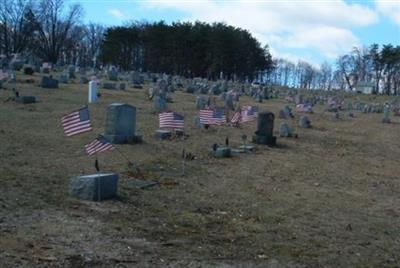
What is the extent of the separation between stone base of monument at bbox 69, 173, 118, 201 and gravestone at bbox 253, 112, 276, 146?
10.1 meters

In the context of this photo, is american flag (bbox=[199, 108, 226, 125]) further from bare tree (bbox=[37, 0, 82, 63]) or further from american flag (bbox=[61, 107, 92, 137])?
bare tree (bbox=[37, 0, 82, 63])

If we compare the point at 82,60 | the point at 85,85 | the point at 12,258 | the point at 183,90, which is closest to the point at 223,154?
the point at 12,258

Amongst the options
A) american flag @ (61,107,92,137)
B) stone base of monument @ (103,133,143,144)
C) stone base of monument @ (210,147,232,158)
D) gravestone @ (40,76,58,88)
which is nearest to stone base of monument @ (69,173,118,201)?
american flag @ (61,107,92,137)

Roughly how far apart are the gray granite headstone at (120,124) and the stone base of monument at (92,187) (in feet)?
20.2

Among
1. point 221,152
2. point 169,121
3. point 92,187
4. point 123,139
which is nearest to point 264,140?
point 221,152

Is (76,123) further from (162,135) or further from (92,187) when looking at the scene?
(162,135)

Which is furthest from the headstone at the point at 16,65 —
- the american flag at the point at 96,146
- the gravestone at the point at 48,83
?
the american flag at the point at 96,146

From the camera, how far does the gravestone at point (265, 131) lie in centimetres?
1875

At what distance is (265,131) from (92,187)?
1063 cm

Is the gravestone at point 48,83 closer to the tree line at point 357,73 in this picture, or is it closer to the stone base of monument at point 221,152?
the stone base of monument at point 221,152

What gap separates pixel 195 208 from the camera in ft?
31.0

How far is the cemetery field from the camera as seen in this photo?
6.96 metres

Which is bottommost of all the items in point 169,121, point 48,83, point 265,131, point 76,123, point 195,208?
point 195,208

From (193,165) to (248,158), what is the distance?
244 cm
